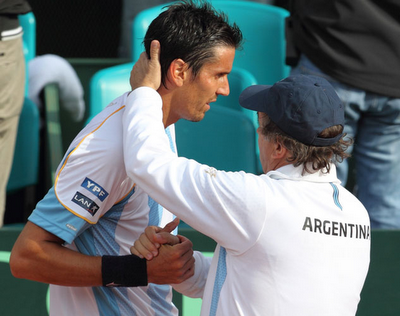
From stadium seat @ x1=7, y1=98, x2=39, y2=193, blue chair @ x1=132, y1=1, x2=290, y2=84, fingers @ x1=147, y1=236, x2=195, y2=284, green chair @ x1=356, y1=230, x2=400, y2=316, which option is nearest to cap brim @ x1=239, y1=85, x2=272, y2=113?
fingers @ x1=147, y1=236, x2=195, y2=284

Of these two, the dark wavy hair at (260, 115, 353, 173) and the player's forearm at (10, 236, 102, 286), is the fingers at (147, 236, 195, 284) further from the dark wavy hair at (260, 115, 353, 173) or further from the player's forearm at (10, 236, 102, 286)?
the dark wavy hair at (260, 115, 353, 173)

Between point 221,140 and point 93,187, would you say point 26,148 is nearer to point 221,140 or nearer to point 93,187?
point 221,140

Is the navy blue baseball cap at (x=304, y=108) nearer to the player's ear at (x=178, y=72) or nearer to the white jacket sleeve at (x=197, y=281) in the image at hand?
the player's ear at (x=178, y=72)

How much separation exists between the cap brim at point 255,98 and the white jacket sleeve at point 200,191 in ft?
0.82

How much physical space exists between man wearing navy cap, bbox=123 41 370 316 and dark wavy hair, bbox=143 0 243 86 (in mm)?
282

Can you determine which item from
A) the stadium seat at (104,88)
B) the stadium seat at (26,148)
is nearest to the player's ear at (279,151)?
the stadium seat at (104,88)

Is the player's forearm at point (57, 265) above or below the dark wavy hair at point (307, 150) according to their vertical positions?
below

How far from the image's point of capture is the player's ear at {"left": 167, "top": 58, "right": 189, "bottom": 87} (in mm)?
2057

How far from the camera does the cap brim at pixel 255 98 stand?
1899 mm

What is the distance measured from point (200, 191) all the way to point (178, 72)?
515 mm

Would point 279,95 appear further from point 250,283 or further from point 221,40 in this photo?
point 250,283

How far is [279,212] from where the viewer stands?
1.69 metres

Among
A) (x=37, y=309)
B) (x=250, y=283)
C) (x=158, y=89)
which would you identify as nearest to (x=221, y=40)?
(x=158, y=89)

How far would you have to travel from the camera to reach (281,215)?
1687 mm
